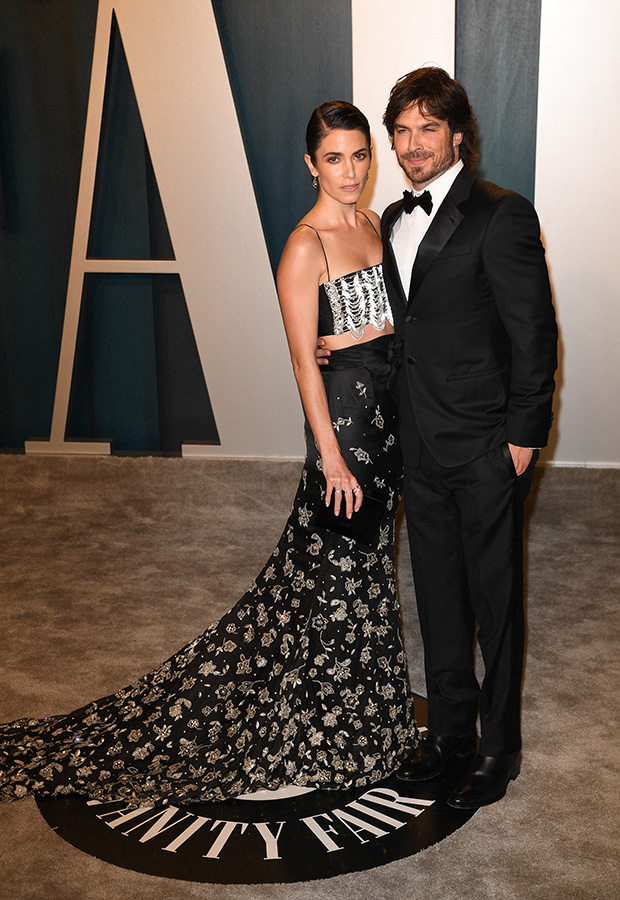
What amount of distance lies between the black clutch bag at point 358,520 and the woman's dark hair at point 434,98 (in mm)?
978

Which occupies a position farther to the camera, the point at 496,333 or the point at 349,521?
the point at 349,521

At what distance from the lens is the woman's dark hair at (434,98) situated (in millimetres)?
2264

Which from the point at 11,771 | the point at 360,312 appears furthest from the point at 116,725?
the point at 360,312

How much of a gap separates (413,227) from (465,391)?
1.48ft

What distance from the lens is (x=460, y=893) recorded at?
2.14 m

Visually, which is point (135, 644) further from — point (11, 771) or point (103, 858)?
point (103, 858)

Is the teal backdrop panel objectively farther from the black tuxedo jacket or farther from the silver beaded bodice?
the black tuxedo jacket

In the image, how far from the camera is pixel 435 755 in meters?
2.63

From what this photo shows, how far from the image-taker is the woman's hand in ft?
8.20

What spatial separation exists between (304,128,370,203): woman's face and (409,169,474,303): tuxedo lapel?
24 cm

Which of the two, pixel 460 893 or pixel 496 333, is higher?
pixel 496 333

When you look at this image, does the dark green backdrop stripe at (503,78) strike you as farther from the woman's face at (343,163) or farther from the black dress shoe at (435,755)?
the black dress shoe at (435,755)

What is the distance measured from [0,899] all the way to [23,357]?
3.32 metres

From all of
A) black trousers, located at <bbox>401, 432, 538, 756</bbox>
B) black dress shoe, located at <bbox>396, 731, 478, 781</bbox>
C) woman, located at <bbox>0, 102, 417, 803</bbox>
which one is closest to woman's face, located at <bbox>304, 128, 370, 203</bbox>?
woman, located at <bbox>0, 102, 417, 803</bbox>
